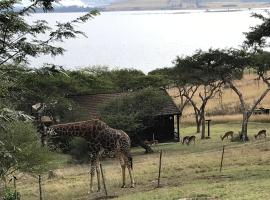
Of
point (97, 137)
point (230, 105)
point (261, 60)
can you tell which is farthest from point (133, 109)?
point (230, 105)

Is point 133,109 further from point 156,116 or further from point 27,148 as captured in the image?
point 27,148

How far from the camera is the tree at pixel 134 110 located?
33.4 meters

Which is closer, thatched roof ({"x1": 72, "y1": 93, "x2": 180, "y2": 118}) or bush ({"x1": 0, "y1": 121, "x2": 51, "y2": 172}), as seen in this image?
bush ({"x1": 0, "y1": 121, "x2": 51, "y2": 172})

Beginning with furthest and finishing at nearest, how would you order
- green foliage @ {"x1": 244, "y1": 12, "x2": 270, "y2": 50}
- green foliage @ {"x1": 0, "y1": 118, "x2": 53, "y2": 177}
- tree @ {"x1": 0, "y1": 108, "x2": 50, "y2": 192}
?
green foliage @ {"x1": 244, "y1": 12, "x2": 270, "y2": 50}
green foliage @ {"x1": 0, "y1": 118, "x2": 53, "y2": 177}
tree @ {"x1": 0, "y1": 108, "x2": 50, "y2": 192}

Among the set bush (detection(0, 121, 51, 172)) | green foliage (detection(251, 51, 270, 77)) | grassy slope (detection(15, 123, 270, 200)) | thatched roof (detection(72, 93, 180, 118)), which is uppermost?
green foliage (detection(251, 51, 270, 77))

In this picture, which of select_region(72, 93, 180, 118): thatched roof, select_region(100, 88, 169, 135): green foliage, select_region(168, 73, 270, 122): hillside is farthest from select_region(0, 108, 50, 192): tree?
select_region(168, 73, 270, 122): hillside

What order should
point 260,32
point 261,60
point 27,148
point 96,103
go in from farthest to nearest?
point 96,103 < point 261,60 < point 260,32 < point 27,148

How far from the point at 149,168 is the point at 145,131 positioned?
1537 cm

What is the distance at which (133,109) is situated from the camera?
35.2m

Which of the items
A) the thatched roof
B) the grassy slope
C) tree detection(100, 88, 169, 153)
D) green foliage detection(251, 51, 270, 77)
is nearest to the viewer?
the grassy slope

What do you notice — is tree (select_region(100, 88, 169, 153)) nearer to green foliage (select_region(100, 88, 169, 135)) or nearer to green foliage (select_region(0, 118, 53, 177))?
green foliage (select_region(100, 88, 169, 135))

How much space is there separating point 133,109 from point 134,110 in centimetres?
11

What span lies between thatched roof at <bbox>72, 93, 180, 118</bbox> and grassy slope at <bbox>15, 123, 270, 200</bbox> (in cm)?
895

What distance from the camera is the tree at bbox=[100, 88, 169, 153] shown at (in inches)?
1315
